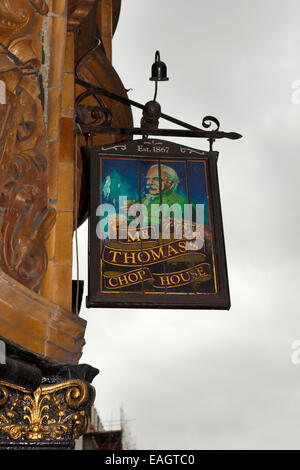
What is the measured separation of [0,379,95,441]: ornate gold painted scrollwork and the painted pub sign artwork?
812 millimetres

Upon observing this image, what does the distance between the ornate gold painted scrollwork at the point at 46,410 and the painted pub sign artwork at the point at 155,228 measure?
0.81 meters

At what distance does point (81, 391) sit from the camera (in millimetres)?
5820

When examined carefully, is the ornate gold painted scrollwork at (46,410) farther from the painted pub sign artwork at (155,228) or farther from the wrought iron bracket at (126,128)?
the wrought iron bracket at (126,128)

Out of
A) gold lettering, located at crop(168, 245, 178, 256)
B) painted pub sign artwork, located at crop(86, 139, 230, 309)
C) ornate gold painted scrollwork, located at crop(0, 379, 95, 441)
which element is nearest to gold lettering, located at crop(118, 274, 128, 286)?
painted pub sign artwork, located at crop(86, 139, 230, 309)

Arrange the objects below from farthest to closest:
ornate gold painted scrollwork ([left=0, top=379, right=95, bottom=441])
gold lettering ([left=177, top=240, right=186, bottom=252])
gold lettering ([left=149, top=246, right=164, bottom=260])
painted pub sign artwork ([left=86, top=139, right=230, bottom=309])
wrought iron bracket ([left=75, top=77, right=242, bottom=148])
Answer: wrought iron bracket ([left=75, top=77, right=242, bottom=148]), gold lettering ([left=177, top=240, right=186, bottom=252]), gold lettering ([left=149, top=246, right=164, bottom=260]), painted pub sign artwork ([left=86, top=139, right=230, bottom=309]), ornate gold painted scrollwork ([left=0, top=379, right=95, bottom=441])

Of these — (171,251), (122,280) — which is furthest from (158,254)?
(122,280)

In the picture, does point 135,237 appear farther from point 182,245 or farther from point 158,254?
point 182,245

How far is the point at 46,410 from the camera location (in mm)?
5770

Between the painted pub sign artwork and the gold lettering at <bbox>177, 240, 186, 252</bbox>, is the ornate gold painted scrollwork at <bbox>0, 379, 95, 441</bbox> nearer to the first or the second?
the painted pub sign artwork

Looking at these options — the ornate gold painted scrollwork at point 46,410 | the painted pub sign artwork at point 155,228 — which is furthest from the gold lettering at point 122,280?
the ornate gold painted scrollwork at point 46,410

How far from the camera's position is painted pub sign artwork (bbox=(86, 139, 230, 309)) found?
21.3ft

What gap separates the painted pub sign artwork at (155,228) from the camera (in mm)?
6484

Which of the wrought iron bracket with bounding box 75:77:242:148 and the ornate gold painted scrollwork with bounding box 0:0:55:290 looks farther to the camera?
the wrought iron bracket with bounding box 75:77:242:148

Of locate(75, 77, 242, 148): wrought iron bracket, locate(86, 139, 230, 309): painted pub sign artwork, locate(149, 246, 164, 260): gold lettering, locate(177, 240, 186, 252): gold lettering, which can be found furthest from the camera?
locate(75, 77, 242, 148): wrought iron bracket
